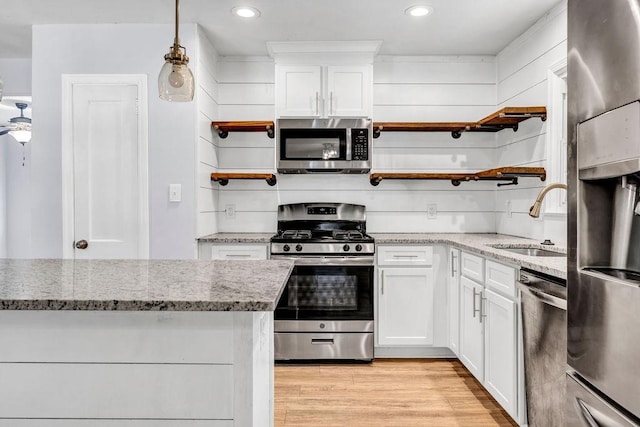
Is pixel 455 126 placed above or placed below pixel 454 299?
above

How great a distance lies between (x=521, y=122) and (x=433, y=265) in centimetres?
127

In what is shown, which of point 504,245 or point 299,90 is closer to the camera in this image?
point 504,245

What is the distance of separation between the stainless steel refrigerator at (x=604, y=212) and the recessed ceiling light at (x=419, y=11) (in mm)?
1746

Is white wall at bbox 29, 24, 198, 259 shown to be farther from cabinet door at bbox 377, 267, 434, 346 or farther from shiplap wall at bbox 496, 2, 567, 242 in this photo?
shiplap wall at bbox 496, 2, 567, 242

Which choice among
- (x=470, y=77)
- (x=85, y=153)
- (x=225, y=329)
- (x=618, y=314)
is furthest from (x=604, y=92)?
(x=85, y=153)

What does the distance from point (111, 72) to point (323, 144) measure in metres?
1.62

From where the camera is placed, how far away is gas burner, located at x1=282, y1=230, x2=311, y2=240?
313 centimetres

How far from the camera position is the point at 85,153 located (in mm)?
2973

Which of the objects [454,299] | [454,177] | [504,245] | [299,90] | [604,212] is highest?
[299,90]

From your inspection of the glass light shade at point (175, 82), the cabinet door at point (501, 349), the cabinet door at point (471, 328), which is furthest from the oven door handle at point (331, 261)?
the glass light shade at point (175, 82)

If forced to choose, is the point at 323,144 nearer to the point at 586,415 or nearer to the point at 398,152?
the point at 398,152

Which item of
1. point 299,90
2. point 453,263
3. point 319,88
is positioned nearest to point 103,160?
point 299,90

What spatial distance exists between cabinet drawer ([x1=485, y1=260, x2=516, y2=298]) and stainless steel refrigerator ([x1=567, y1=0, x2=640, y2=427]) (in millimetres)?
921

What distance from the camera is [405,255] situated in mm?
3102
